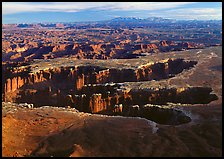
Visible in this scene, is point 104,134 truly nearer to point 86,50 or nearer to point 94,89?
point 94,89

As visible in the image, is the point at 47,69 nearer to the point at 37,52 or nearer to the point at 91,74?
the point at 91,74

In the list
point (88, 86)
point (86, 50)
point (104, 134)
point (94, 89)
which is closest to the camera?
point (104, 134)

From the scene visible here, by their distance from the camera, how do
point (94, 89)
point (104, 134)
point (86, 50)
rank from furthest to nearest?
point (86, 50), point (94, 89), point (104, 134)

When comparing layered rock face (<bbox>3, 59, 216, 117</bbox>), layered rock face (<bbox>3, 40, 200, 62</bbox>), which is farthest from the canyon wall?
layered rock face (<bbox>3, 40, 200, 62</bbox>)

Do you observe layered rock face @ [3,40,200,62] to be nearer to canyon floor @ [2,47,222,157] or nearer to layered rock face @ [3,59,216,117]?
layered rock face @ [3,59,216,117]

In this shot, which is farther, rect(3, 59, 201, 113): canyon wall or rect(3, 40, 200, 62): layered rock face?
rect(3, 40, 200, 62): layered rock face

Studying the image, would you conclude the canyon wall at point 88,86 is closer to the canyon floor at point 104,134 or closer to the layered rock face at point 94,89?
the layered rock face at point 94,89

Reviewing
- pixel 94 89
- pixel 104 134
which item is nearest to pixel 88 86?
pixel 94 89

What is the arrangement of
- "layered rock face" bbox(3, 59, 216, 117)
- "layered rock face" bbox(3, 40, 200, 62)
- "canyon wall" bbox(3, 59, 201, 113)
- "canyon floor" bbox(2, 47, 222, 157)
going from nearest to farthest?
"canyon floor" bbox(2, 47, 222, 157), "layered rock face" bbox(3, 59, 216, 117), "canyon wall" bbox(3, 59, 201, 113), "layered rock face" bbox(3, 40, 200, 62)

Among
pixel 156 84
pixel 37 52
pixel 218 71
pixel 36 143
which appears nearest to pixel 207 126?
pixel 36 143

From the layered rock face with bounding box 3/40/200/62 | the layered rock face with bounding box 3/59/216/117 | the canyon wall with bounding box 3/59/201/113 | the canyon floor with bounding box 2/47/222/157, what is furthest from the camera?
the layered rock face with bounding box 3/40/200/62

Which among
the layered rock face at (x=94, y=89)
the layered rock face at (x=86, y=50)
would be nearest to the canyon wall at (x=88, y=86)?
the layered rock face at (x=94, y=89)
